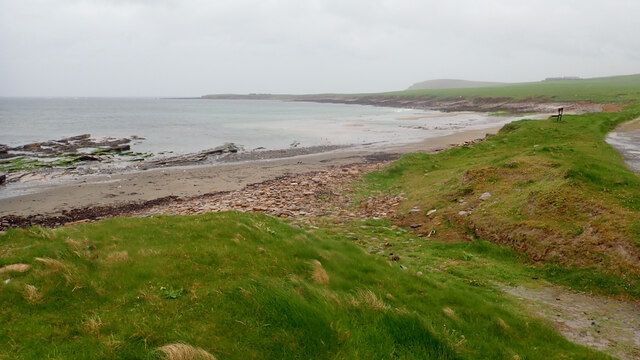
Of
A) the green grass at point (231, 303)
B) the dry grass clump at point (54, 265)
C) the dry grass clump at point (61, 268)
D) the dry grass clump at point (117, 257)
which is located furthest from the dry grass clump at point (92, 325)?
the dry grass clump at point (117, 257)

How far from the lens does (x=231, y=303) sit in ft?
25.5

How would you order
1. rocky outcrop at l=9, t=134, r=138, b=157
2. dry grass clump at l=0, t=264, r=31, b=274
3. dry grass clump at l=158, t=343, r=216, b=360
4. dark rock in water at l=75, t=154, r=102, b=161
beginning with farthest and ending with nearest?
rocky outcrop at l=9, t=134, r=138, b=157 < dark rock in water at l=75, t=154, r=102, b=161 < dry grass clump at l=0, t=264, r=31, b=274 < dry grass clump at l=158, t=343, r=216, b=360

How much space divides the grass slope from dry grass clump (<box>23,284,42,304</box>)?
46.8 ft

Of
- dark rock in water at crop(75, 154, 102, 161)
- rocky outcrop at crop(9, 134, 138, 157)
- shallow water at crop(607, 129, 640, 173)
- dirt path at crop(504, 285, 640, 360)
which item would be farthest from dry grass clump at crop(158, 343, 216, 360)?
rocky outcrop at crop(9, 134, 138, 157)

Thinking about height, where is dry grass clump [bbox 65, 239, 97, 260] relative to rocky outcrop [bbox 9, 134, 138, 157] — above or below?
above

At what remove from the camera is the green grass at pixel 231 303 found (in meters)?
6.91

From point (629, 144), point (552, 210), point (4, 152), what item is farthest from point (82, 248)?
point (4, 152)

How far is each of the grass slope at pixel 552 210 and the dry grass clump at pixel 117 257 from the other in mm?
12863

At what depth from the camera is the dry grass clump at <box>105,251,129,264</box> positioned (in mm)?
9461

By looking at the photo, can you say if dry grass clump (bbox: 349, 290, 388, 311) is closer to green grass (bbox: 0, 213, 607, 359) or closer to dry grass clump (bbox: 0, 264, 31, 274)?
green grass (bbox: 0, 213, 607, 359)

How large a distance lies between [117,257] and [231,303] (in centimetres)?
340

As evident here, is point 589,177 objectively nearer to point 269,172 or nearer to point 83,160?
point 269,172

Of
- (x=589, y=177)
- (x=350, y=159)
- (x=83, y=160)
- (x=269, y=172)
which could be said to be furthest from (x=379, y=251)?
(x=83, y=160)

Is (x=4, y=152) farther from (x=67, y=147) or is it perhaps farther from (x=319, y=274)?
(x=319, y=274)
